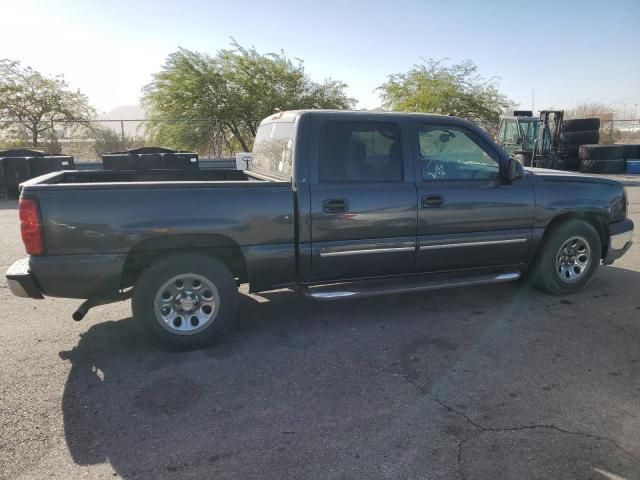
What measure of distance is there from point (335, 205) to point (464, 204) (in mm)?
1315

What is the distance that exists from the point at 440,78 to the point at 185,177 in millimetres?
22659

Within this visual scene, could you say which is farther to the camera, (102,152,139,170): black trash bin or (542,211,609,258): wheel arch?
(102,152,139,170): black trash bin

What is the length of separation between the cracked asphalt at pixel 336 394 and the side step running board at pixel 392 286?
337 mm

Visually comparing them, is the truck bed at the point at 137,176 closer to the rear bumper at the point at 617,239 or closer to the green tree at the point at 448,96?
the rear bumper at the point at 617,239

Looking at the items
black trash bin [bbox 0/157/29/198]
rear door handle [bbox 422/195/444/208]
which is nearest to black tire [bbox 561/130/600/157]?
rear door handle [bbox 422/195/444/208]

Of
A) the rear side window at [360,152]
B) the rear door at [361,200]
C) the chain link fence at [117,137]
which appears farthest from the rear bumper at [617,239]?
the chain link fence at [117,137]

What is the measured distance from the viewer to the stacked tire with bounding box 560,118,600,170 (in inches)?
837

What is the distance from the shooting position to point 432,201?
4.26m

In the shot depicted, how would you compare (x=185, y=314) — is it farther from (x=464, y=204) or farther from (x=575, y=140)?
(x=575, y=140)

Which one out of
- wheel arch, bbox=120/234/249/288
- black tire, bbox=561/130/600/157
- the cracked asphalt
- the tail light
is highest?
black tire, bbox=561/130/600/157

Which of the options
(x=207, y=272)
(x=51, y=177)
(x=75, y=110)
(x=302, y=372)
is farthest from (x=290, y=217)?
(x=75, y=110)

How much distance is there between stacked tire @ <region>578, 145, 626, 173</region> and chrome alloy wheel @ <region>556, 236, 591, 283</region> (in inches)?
703

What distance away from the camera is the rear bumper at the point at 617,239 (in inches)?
199

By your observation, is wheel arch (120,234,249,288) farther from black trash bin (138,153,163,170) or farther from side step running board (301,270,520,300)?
black trash bin (138,153,163,170)
